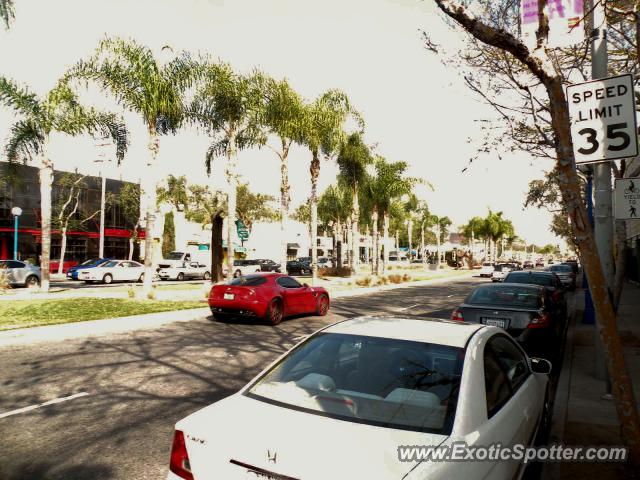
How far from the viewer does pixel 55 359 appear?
353 inches

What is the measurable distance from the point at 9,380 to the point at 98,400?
6.73ft

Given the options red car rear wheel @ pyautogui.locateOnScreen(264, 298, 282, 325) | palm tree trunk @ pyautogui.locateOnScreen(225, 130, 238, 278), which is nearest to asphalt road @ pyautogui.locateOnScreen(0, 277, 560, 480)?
red car rear wheel @ pyautogui.locateOnScreen(264, 298, 282, 325)

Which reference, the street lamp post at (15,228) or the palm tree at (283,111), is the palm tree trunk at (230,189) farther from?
the street lamp post at (15,228)

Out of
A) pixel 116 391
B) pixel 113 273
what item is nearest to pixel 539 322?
pixel 116 391

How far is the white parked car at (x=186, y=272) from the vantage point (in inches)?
1387

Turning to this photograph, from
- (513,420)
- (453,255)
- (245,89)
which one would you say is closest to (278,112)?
(245,89)

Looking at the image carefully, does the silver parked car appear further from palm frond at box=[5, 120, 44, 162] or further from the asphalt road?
the asphalt road

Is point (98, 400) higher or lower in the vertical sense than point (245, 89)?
lower

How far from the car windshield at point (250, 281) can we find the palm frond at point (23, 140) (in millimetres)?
13306

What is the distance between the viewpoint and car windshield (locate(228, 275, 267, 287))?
45.1 ft

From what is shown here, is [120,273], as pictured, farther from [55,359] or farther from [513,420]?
[513,420]

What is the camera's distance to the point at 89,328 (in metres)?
12.7

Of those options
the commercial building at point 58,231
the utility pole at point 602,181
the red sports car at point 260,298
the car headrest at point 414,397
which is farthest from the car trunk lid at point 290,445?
the commercial building at point 58,231

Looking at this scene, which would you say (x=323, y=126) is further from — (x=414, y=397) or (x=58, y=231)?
(x=414, y=397)
